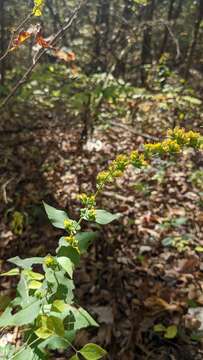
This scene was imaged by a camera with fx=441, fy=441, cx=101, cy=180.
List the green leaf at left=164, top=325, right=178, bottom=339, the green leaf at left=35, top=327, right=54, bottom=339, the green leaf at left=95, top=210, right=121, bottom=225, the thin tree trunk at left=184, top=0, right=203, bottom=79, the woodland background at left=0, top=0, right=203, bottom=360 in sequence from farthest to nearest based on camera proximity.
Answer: the thin tree trunk at left=184, top=0, right=203, bottom=79 < the woodland background at left=0, top=0, right=203, bottom=360 < the green leaf at left=164, top=325, right=178, bottom=339 < the green leaf at left=95, top=210, right=121, bottom=225 < the green leaf at left=35, top=327, right=54, bottom=339

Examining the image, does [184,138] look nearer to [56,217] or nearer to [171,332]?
[56,217]

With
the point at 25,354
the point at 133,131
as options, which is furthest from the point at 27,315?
the point at 133,131

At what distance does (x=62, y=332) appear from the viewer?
1.52 meters

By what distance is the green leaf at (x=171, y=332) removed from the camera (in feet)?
9.85

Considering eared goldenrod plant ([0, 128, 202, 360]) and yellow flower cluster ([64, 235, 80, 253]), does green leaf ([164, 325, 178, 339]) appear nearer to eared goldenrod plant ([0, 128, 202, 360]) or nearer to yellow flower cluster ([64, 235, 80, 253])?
eared goldenrod plant ([0, 128, 202, 360])

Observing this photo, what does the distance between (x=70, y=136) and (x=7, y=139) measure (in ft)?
2.68

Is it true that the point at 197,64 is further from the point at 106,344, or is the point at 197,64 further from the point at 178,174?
the point at 106,344

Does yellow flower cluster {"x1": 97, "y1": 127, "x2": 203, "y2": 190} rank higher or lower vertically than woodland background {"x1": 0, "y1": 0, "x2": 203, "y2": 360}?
higher

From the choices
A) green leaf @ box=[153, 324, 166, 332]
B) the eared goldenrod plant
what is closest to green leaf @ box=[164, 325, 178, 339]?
green leaf @ box=[153, 324, 166, 332]

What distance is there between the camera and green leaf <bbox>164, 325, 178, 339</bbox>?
3002 mm

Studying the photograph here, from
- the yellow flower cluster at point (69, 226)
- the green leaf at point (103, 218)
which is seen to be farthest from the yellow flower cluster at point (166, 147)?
the yellow flower cluster at point (69, 226)

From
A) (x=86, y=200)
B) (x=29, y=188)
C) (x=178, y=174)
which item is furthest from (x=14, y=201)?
(x=86, y=200)

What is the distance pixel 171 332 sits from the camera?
302cm

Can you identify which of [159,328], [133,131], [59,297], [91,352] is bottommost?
[159,328]
